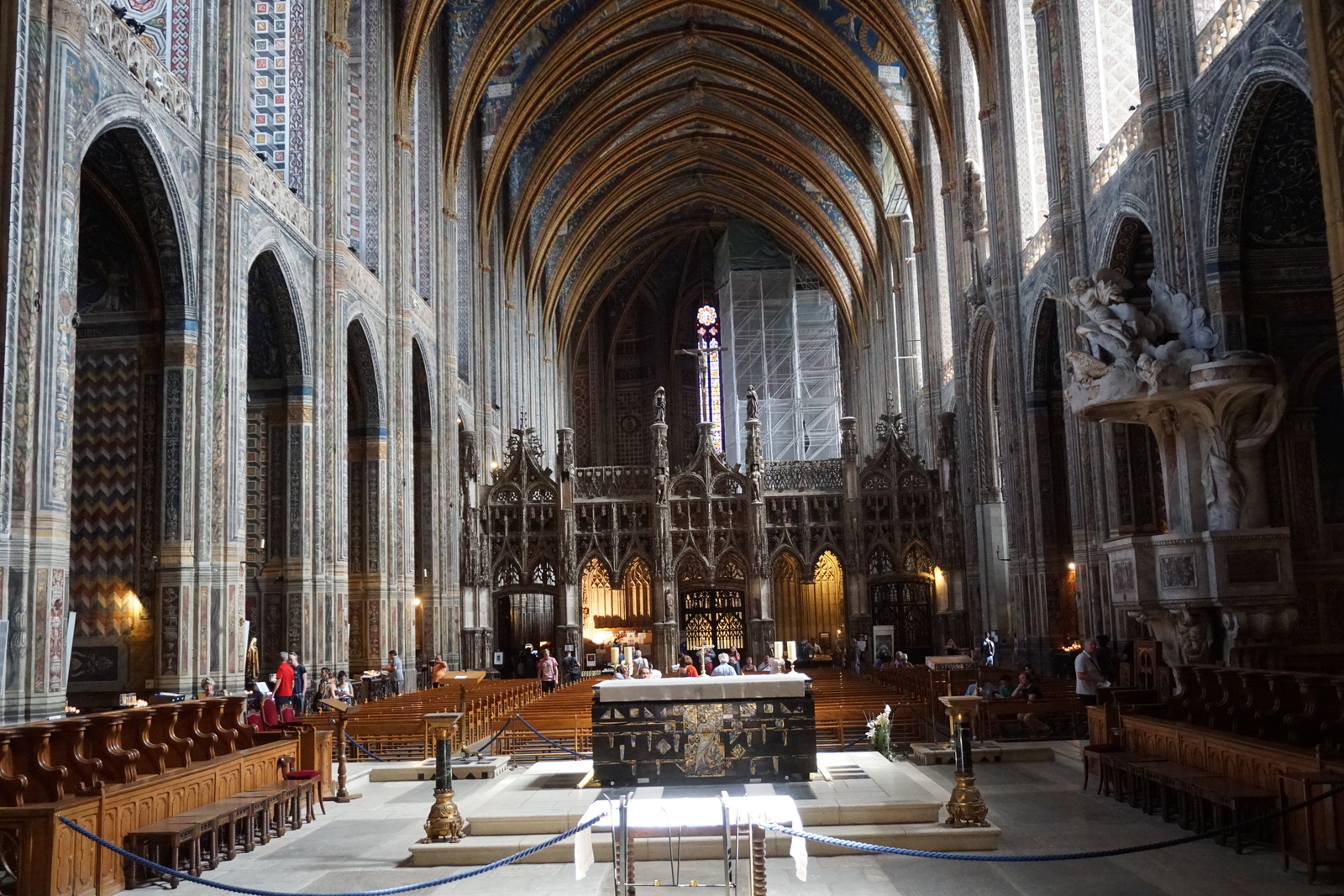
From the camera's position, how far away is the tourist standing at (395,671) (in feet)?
70.9

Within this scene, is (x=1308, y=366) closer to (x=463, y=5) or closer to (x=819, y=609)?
(x=819, y=609)

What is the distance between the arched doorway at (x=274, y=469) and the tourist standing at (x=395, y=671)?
3102 mm

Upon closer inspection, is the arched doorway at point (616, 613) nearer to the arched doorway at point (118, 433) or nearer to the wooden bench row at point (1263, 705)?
the arched doorway at point (118, 433)

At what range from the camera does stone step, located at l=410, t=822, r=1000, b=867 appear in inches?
331

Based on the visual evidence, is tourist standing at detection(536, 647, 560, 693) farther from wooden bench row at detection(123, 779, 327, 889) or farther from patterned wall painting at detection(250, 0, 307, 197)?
wooden bench row at detection(123, 779, 327, 889)

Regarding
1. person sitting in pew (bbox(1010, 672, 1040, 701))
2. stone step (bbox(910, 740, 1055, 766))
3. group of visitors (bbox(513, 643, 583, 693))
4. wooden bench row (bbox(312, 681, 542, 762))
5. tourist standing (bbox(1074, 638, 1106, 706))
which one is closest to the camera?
stone step (bbox(910, 740, 1055, 766))

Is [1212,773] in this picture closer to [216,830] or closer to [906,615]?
[216,830]

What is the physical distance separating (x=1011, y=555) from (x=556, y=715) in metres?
10.8

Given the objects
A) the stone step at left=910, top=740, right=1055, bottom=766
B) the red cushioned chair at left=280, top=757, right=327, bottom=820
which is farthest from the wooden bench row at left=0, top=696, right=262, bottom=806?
the stone step at left=910, top=740, right=1055, bottom=766

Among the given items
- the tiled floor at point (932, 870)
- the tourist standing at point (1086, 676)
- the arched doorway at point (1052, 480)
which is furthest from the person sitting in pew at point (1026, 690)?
the arched doorway at point (1052, 480)

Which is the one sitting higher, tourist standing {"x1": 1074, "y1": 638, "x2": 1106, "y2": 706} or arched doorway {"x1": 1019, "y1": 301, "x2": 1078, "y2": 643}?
arched doorway {"x1": 1019, "y1": 301, "x2": 1078, "y2": 643}

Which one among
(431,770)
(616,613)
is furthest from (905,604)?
(431,770)

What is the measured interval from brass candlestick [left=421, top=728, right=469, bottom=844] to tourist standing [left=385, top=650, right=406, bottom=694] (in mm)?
13235

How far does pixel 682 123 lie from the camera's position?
3984 cm
